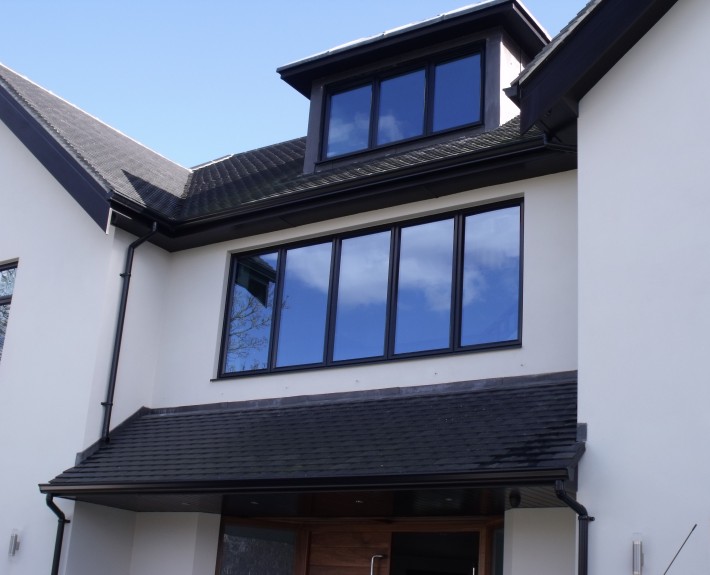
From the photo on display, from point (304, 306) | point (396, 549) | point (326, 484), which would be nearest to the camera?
point (326, 484)

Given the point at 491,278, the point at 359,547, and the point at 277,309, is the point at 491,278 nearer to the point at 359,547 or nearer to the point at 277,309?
the point at 277,309

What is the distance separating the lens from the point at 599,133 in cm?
970

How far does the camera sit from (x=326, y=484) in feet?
32.1

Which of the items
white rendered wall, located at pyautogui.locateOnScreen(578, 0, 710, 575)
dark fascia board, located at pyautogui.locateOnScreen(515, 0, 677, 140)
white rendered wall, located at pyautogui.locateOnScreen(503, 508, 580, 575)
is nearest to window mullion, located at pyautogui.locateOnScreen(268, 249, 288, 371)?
white rendered wall, located at pyautogui.locateOnScreen(503, 508, 580, 575)

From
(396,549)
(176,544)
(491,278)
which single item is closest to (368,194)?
(491,278)

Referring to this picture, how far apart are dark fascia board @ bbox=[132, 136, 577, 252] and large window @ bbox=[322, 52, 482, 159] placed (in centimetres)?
149

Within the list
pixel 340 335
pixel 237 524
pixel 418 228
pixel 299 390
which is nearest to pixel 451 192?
pixel 418 228

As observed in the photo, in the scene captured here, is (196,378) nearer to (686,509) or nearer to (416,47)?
(416,47)

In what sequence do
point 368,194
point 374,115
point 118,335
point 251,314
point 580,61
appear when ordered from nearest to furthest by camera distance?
point 580,61 → point 368,194 → point 118,335 → point 251,314 → point 374,115

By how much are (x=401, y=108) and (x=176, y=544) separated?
239 inches

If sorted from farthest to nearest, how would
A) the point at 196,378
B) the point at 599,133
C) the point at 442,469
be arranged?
1. the point at 196,378
2. the point at 599,133
3. the point at 442,469

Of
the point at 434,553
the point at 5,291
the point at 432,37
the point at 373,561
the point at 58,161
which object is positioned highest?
the point at 432,37

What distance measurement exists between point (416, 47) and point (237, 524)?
6354 mm

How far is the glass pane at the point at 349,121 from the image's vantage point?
45.4ft
